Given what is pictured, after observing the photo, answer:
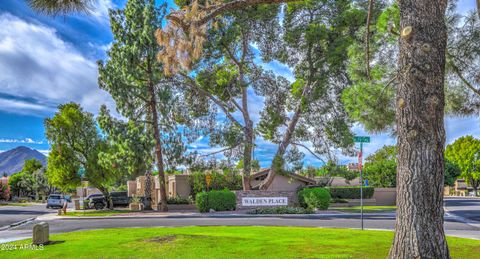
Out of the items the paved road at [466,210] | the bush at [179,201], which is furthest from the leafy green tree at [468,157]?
the bush at [179,201]

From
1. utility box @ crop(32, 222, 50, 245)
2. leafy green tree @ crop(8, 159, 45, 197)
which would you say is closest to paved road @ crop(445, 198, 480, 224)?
utility box @ crop(32, 222, 50, 245)

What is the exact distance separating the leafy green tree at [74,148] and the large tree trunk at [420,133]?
3230 cm

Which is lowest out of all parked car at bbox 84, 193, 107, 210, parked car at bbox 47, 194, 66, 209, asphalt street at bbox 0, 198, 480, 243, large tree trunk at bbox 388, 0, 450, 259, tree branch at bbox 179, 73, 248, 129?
parked car at bbox 47, 194, 66, 209

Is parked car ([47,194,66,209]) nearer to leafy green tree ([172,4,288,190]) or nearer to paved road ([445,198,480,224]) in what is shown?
leafy green tree ([172,4,288,190])

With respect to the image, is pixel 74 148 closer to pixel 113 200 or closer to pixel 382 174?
pixel 113 200

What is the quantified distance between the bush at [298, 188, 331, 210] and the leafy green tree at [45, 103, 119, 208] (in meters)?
15.1

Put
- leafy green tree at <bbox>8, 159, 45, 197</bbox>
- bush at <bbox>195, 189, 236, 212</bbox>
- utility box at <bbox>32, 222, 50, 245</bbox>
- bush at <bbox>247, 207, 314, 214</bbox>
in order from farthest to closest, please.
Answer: leafy green tree at <bbox>8, 159, 45, 197</bbox>, bush at <bbox>195, 189, 236, 212</bbox>, bush at <bbox>247, 207, 314, 214</bbox>, utility box at <bbox>32, 222, 50, 245</bbox>

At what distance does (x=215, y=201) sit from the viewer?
31.1m

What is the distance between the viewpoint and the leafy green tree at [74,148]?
123ft

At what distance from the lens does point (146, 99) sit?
33781 millimetres

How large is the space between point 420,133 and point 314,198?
82.9ft

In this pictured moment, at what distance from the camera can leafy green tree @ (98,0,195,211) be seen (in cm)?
3259

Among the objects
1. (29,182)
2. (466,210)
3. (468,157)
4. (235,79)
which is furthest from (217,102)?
(29,182)

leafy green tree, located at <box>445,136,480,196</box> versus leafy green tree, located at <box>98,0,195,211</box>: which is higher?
leafy green tree, located at <box>98,0,195,211</box>
